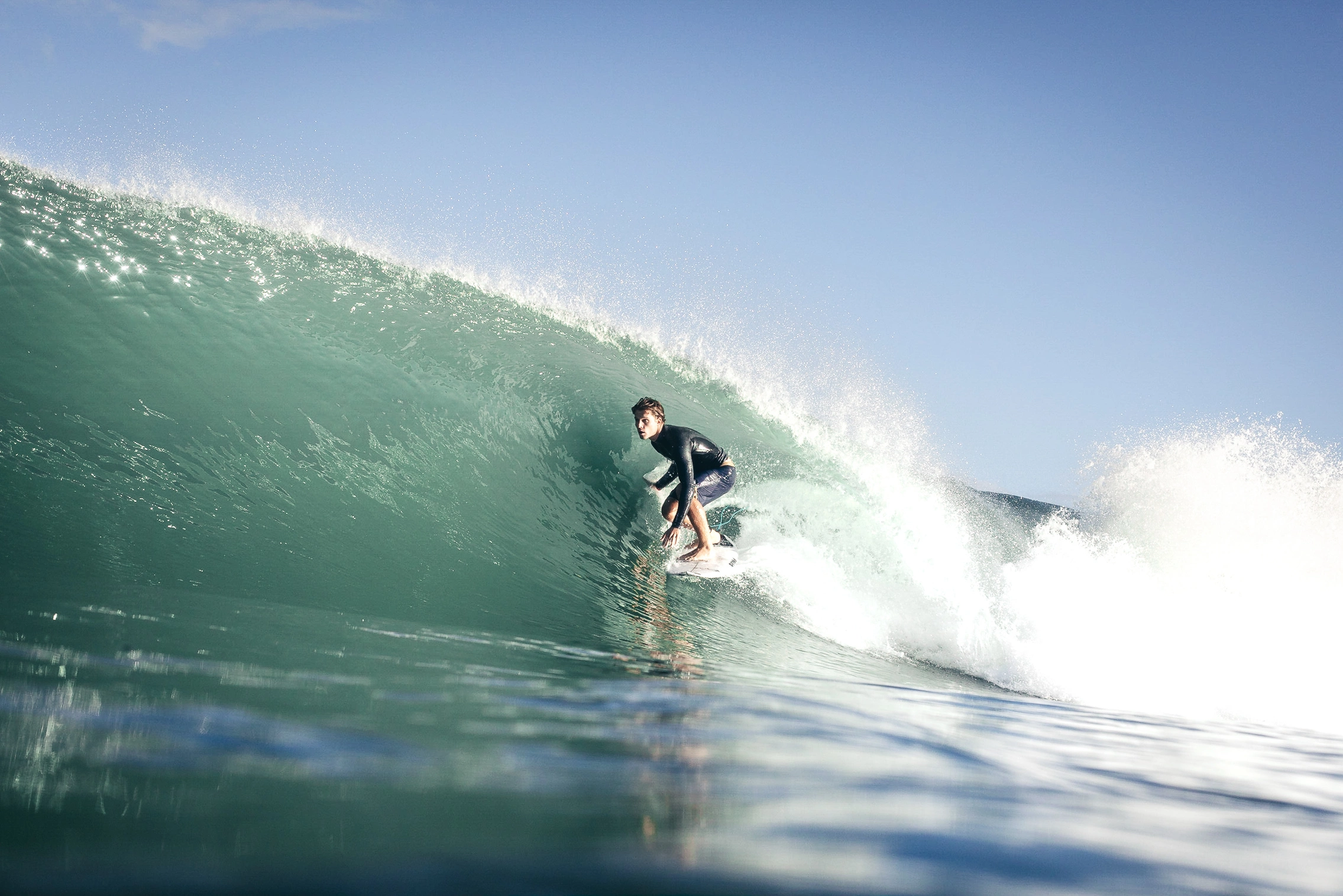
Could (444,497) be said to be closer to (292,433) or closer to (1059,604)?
(292,433)

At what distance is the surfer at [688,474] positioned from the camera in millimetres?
5902

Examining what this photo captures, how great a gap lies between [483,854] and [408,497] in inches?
185

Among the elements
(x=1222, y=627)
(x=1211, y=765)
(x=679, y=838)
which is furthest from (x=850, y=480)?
(x=679, y=838)

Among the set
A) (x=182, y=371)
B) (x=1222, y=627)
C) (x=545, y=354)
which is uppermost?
(x=545, y=354)

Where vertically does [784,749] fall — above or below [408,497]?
below

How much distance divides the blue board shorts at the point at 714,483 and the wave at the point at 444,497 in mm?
614

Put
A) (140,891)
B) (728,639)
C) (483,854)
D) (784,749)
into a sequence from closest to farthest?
(140,891)
(483,854)
(784,749)
(728,639)

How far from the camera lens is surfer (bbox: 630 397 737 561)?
5902 mm

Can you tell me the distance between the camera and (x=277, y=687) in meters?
2.08

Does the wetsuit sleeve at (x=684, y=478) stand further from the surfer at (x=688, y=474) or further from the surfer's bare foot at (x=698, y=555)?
the surfer's bare foot at (x=698, y=555)

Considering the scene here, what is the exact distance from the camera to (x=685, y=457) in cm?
605

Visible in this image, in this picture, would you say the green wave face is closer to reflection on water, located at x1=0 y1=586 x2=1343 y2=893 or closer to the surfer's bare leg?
the surfer's bare leg

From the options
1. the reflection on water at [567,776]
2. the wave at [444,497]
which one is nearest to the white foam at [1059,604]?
the wave at [444,497]

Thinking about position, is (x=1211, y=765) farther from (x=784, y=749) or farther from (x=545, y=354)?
(x=545, y=354)
